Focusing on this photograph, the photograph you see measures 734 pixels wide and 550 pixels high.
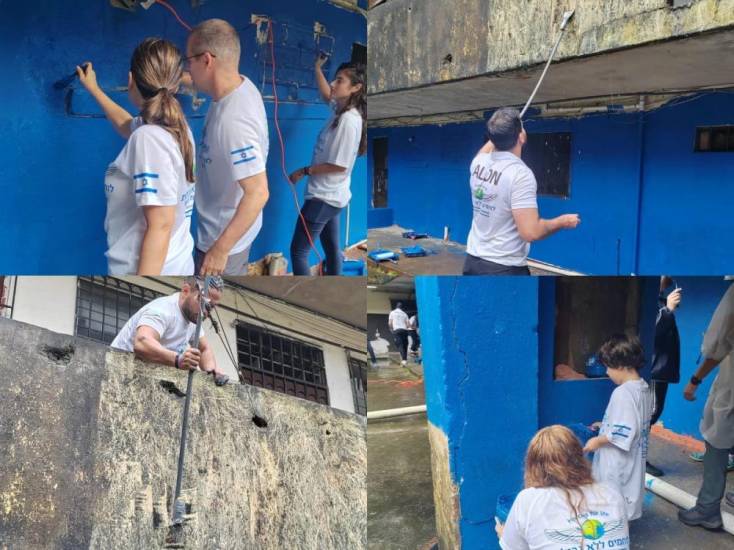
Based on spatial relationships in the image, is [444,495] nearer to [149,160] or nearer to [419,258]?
[419,258]

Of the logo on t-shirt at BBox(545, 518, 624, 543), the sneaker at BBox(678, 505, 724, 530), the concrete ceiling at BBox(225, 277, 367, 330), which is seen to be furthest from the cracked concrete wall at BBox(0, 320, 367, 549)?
the sneaker at BBox(678, 505, 724, 530)

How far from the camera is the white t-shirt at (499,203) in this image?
184cm

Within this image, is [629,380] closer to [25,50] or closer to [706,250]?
[706,250]

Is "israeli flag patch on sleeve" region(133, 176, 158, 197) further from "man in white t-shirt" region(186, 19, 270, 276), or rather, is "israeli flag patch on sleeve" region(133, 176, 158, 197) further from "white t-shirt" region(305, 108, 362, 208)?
"white t-shirt" region(305, 108, 362, 208)

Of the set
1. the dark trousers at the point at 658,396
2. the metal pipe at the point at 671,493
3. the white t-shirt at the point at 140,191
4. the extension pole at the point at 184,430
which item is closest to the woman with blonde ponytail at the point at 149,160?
the white t-shirt at the point at 140,191

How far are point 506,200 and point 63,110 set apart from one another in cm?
133

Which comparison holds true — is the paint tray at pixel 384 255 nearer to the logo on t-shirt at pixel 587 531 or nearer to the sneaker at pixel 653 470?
the logo on t-shirt at pixel 587 531

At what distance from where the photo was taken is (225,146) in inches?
73.3

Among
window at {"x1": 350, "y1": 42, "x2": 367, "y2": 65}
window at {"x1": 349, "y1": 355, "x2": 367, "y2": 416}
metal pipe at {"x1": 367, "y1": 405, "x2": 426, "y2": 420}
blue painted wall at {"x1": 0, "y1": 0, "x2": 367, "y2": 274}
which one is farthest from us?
metal pipe at {"x1": 367, "y1": 405, "x2": 426, "y2": 420}

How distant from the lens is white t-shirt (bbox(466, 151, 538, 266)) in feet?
6.02

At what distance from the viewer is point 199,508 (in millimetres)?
2113

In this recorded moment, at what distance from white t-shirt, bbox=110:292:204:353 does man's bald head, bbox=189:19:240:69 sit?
77cm

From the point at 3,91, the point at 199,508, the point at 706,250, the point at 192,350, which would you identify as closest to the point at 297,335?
the point at 192,350

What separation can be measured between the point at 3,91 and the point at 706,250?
2.33 meters
